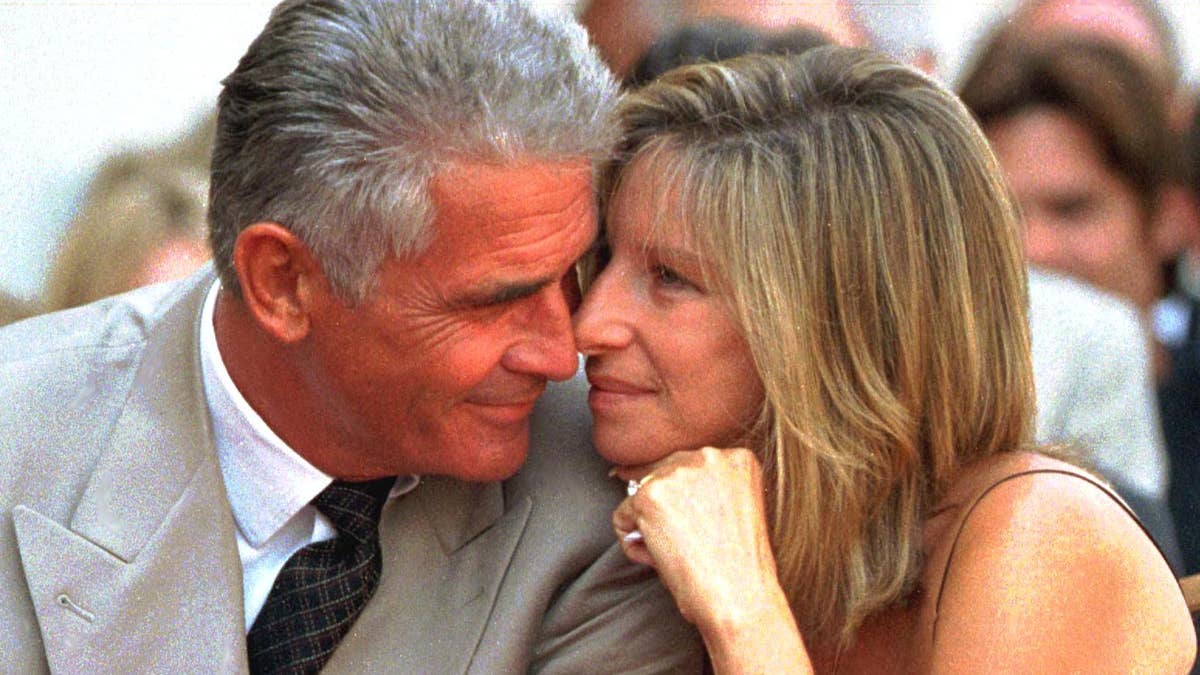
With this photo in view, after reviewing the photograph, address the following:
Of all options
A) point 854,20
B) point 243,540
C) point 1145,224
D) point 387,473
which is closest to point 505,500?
point 387,473

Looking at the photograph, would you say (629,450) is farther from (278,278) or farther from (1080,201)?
(1080,201)

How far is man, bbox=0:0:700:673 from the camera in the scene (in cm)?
246

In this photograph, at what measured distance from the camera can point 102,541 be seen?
258cm

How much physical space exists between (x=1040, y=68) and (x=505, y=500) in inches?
79.9

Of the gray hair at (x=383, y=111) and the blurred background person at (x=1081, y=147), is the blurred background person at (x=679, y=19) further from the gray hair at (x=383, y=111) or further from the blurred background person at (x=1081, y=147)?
the gray hair at (x=383, y=111)

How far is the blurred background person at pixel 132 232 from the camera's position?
4.03 m

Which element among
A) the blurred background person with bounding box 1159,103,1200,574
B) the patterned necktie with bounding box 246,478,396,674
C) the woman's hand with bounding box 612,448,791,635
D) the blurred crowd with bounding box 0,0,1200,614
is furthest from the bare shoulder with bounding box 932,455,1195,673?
the blurred background person with bounding box 1159,103,1200,574

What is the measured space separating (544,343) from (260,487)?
0.45 meters

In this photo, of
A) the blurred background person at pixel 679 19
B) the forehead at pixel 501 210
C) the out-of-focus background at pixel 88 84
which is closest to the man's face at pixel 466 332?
the forehead at pixel 501 210

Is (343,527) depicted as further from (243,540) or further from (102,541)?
(102,541)

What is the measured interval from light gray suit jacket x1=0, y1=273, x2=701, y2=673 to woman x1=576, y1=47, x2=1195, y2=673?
136 mm

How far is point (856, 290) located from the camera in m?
2.57

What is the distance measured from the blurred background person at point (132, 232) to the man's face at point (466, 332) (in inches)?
59.3

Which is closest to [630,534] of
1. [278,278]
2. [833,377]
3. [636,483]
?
[636,483]
